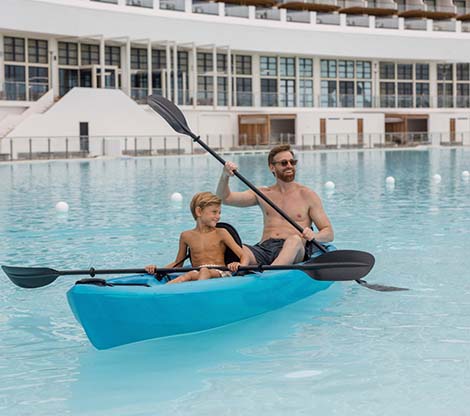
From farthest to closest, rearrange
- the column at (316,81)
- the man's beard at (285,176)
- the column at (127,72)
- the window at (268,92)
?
the column at (316,81), the window at (268,92), the column at (127,72), the man's beard at (285,176)

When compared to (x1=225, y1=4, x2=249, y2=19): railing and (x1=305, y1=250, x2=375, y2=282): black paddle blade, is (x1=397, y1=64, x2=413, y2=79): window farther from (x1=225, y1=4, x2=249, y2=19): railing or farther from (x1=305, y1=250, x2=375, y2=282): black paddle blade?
(x1=305, y1=250, x2=375, y2=282): black paddle blade

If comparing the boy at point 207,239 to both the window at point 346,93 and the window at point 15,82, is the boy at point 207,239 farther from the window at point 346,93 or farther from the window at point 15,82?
the window at point 346,93

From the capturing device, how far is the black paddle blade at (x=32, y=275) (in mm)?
6461

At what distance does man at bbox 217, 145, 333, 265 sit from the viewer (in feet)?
24.3

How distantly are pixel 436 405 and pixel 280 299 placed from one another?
2294 millimetres

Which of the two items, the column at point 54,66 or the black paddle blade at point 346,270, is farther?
the column at point 54,66

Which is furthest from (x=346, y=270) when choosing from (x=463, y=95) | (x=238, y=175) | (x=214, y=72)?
(x=463, y=95)

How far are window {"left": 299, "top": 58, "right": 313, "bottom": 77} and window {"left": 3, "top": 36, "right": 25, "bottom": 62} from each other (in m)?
19.3

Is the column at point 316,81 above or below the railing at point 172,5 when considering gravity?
below

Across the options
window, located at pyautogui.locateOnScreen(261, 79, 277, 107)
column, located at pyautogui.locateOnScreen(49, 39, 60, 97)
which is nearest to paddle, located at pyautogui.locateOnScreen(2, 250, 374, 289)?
column, located at pyautogui.locateOnScreen(49, 39, 60, 97)

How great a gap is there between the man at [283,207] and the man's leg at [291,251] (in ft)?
0.10

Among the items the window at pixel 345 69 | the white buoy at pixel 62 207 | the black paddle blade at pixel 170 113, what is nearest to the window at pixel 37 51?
the window at pixel 345 69

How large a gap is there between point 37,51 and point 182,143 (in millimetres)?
8904

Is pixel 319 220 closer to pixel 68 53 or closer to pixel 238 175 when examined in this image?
pixel 238 175
